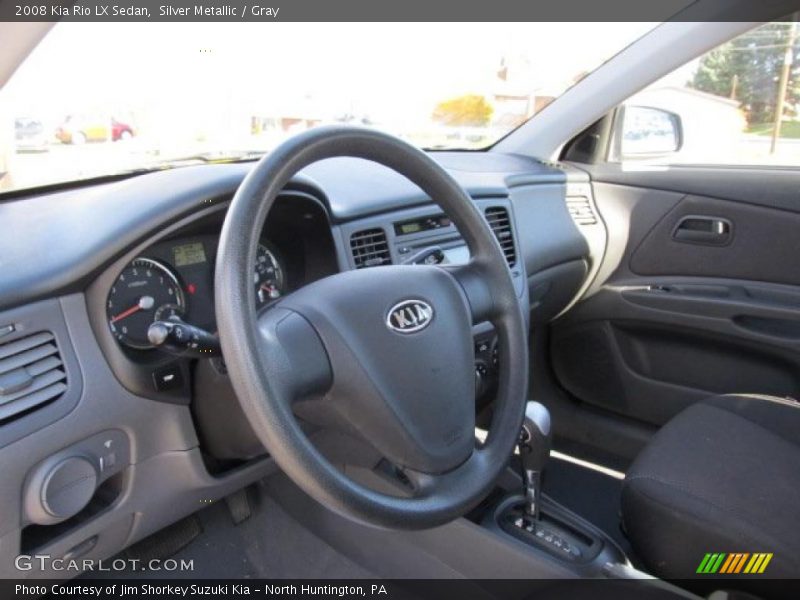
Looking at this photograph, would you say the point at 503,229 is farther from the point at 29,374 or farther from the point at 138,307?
the point at 29,374

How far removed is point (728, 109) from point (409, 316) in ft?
6.45

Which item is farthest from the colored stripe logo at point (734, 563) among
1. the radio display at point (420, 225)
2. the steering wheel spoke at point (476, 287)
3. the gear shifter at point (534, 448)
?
the radio display at point (420, 225)

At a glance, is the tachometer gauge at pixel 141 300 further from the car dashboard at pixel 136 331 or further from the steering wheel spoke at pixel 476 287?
the steering wheel spoke at pixel 476 287

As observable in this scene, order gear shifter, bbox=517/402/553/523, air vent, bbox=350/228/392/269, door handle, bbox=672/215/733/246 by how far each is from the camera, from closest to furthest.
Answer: gear shifter, bbox=517/402/553/523 → air vent, bbox=350/228/392/269 → door handle, bbox=672/215/733/246

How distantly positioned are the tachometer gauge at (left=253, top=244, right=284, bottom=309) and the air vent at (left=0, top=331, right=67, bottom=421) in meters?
0.49

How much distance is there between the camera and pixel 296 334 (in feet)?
3.66

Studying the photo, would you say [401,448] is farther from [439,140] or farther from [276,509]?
[439,140]

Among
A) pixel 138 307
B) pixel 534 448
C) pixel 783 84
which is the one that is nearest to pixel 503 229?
pixel 534 448

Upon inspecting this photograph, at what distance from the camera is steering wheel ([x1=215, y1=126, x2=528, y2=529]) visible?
0.98 meters

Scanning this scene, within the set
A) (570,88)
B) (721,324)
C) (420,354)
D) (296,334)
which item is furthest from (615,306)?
(296,334)

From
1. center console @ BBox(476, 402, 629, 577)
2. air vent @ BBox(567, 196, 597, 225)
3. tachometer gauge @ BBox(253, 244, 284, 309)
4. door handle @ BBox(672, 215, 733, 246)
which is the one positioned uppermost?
tachometer gauge @ BBox(253, 244, 284, 309)

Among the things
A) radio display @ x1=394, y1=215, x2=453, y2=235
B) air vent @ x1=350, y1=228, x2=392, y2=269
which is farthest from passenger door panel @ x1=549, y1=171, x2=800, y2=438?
air vent @ x1=350, y1=228, x2=392, y2=269

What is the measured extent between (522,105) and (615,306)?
0.91 m

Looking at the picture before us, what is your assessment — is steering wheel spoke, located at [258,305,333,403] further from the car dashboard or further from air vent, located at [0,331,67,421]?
air vent, located at [0,331,67,421]
